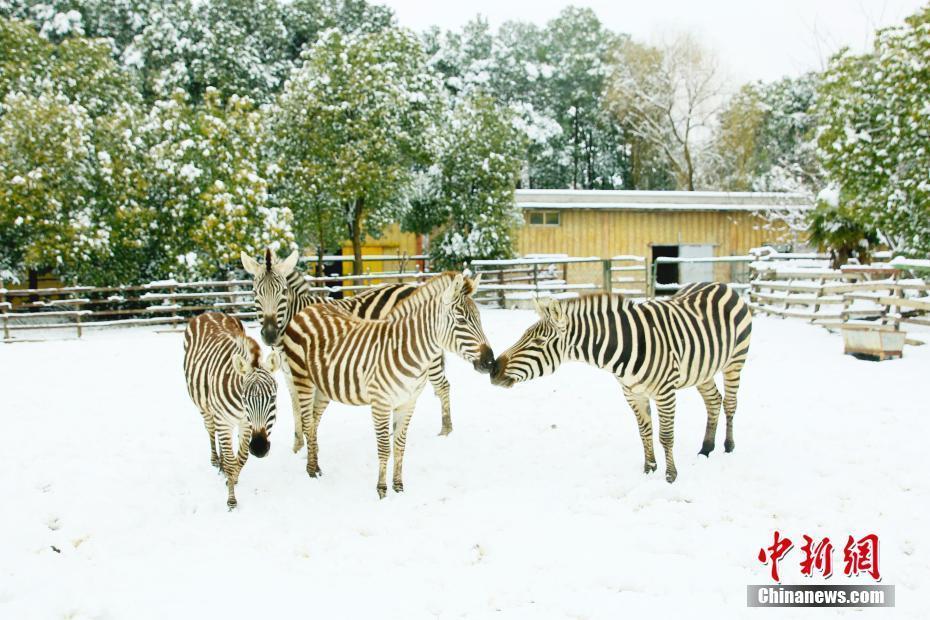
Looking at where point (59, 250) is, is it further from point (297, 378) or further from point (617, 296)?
point (617, 296)

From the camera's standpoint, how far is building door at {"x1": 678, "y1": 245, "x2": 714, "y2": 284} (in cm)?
2531

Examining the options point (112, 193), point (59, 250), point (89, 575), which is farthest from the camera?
point (112, 193)

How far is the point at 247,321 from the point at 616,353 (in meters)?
15.3

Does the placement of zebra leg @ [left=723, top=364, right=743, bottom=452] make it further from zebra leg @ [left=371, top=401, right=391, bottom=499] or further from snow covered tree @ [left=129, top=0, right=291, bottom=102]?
snow covered tree @ [left=129, top=0, right=291, bottom=102]

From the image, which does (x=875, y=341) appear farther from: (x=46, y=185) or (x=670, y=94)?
(x=670, y=94)

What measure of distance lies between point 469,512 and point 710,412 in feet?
7.64

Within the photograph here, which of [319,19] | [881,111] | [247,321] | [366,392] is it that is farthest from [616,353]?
[319,19]

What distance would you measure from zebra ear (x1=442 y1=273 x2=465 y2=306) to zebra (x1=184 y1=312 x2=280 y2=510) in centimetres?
127

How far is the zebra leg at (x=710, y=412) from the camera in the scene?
6176mm

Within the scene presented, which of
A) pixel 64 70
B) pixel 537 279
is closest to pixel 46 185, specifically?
pixel 64 70

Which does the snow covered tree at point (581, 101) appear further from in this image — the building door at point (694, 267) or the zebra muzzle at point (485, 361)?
the zebra muzzle at point (485, 361)

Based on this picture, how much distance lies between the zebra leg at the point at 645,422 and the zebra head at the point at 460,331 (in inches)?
43.9

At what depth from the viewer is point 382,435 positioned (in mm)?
5500

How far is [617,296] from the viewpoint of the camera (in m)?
5.95
